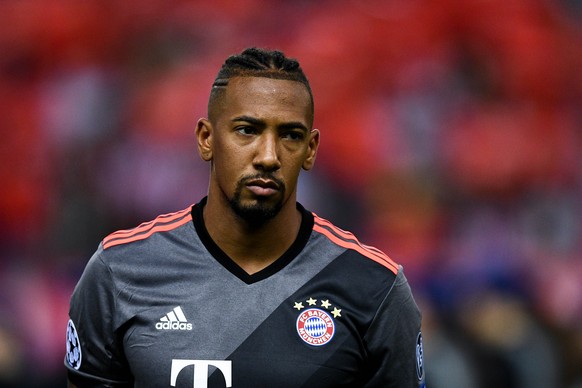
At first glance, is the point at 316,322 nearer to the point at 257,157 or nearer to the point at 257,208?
the point at 257,208

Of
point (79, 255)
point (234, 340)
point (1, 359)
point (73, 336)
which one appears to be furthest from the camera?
point (79, 255)

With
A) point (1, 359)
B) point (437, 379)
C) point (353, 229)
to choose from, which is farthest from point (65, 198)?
point (437, 379)

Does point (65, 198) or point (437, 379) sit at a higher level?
point (65, 198)

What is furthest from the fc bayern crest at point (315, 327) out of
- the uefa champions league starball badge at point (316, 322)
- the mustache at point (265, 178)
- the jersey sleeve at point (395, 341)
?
the mustache at point (265, 178)

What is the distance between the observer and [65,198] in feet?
17.9

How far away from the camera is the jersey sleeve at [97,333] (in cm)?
295

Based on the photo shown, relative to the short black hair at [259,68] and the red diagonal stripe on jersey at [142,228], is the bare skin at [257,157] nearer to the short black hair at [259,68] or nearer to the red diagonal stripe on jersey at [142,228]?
the short black hair at [259,68]

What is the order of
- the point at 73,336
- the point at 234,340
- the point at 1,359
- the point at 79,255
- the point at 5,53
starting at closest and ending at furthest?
the point at 234,340
the point at 73,336
the point at 1,359
the point at 79,255
the point at 5,53

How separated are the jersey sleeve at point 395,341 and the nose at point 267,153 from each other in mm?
516

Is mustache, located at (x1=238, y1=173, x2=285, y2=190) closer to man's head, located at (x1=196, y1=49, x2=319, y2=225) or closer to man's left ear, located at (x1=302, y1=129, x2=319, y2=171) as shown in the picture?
man's head, located at (x1=196, y1=49, x2=319, y2=225)

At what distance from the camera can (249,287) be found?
9.58ft

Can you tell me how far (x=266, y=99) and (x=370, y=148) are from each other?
282cm

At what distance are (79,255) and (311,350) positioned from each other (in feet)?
9.15

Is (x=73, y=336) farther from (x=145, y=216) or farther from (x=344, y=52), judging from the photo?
(x=344, y=52)
